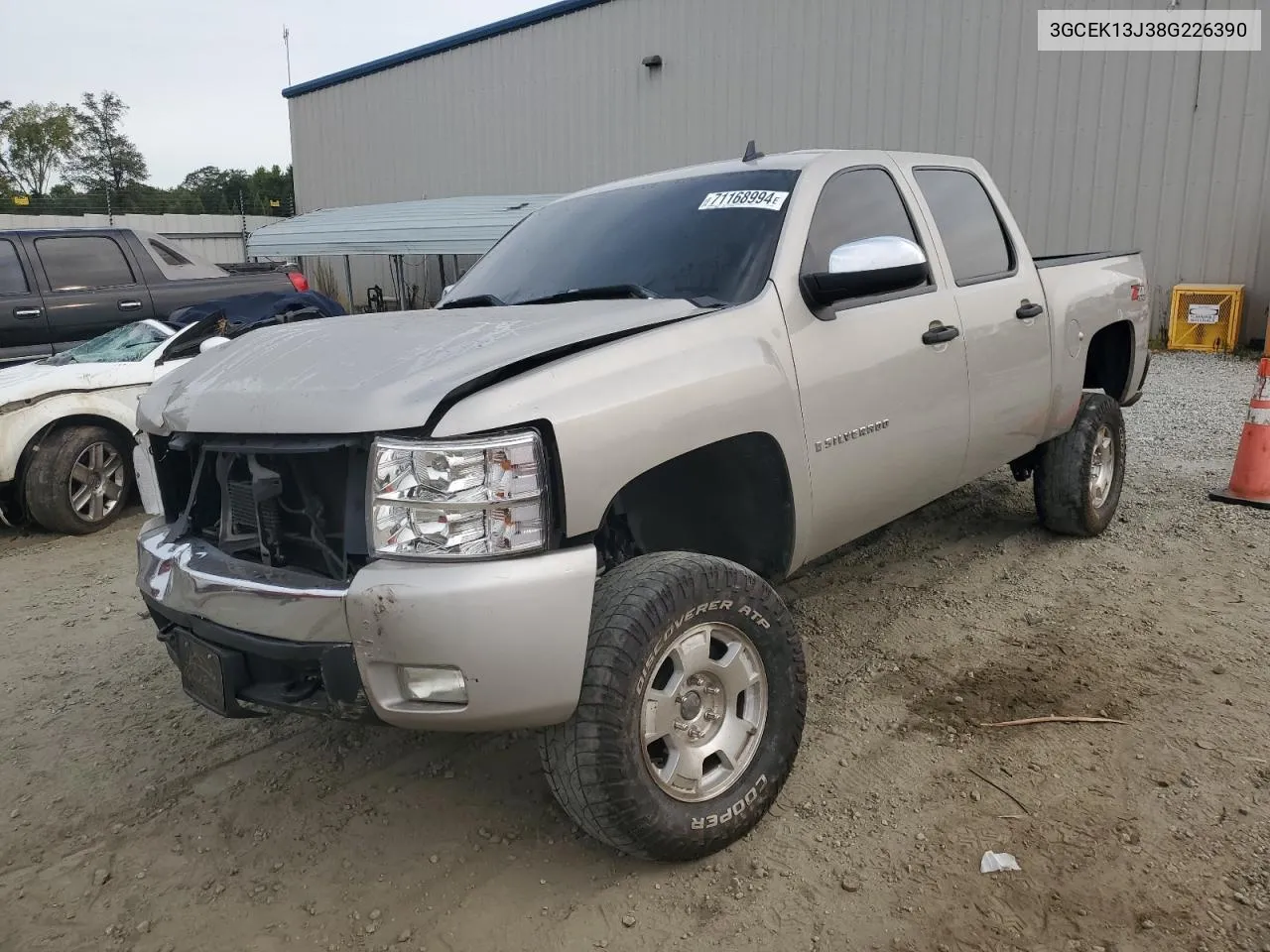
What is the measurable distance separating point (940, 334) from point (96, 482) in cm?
543

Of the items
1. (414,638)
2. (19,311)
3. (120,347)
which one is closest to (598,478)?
(414,638)

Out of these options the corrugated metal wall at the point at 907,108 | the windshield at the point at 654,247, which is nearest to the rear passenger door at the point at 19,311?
the windshield at the point at 654,247

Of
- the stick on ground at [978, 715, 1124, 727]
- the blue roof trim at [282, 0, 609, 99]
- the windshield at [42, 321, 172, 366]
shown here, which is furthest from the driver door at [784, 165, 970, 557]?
the blue roof trim at [282, 0, 609, 99]

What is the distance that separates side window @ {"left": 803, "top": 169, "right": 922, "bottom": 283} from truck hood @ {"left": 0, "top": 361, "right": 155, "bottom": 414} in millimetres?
5041

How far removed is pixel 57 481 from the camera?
238 inches

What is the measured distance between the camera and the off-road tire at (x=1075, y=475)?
189 inches

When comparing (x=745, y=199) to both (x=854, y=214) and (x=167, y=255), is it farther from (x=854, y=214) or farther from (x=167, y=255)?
(x=167, y=255)

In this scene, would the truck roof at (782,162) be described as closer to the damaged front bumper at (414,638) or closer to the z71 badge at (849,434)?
the z71 badge at (849,434)

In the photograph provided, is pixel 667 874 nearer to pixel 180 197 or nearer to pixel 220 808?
pixel 220 808

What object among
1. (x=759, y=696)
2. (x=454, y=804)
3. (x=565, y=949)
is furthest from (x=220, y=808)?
(x=759, y=696)

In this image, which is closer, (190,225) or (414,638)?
(414,638)

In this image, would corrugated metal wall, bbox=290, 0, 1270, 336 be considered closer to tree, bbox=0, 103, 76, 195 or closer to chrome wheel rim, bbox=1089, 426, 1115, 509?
chrome wheel rim, bbox=1089, 426, 1115, 509

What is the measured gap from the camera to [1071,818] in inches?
107

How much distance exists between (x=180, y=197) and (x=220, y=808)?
136 feet
